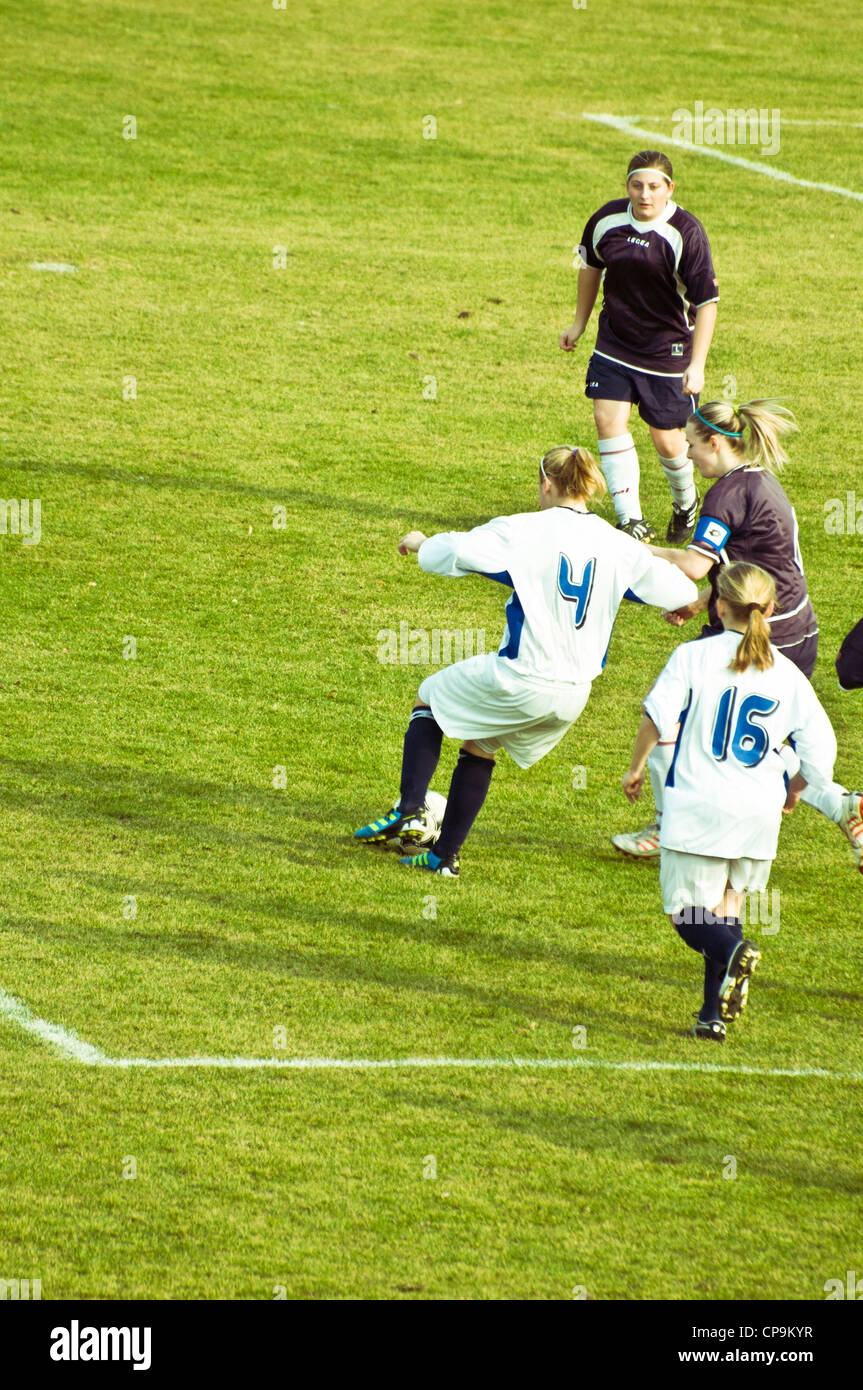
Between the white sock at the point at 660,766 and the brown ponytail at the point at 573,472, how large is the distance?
3.32ft

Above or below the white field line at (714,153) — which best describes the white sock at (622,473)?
below

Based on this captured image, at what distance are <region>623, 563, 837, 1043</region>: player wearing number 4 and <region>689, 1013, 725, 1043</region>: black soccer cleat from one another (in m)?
0.15

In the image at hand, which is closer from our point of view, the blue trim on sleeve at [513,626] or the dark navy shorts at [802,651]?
the blue trim on sleeve at [513,626]

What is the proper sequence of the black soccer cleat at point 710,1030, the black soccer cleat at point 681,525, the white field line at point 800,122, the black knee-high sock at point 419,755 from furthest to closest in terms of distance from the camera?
1. the white field line at point 800,122
2. the black soccer cleat at point 681,525
3. the black knee-high sock at point 419,755
4. the black soccer cleat at point 710,1030

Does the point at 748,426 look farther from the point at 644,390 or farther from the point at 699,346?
the point at 644,390

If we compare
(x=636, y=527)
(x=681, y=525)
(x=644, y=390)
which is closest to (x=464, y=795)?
(x=636, y=527)

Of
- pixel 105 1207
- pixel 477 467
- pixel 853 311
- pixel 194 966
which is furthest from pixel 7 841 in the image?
pixel 853 311

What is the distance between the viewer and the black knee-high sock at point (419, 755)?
22.6 feet

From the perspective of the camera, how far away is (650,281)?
9.55 metres

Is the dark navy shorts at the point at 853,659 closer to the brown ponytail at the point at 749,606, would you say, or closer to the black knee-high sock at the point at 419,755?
the brown ponytail at the point at 749,606

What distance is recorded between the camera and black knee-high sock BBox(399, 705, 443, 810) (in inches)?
271

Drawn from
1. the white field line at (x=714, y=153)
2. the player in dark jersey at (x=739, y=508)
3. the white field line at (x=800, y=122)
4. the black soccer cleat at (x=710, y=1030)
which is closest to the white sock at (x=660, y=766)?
the player in dark jersey at (x=739, y=508)

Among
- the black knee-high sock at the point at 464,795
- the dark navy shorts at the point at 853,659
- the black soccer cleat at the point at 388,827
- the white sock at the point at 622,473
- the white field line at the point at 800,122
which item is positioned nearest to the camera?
the black knee-high sock at the point at 464,795

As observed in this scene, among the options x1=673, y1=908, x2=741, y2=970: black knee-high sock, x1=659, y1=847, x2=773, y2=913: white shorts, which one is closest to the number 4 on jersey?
x1=659, y1=847, x2=773, y2=913: white shorts
